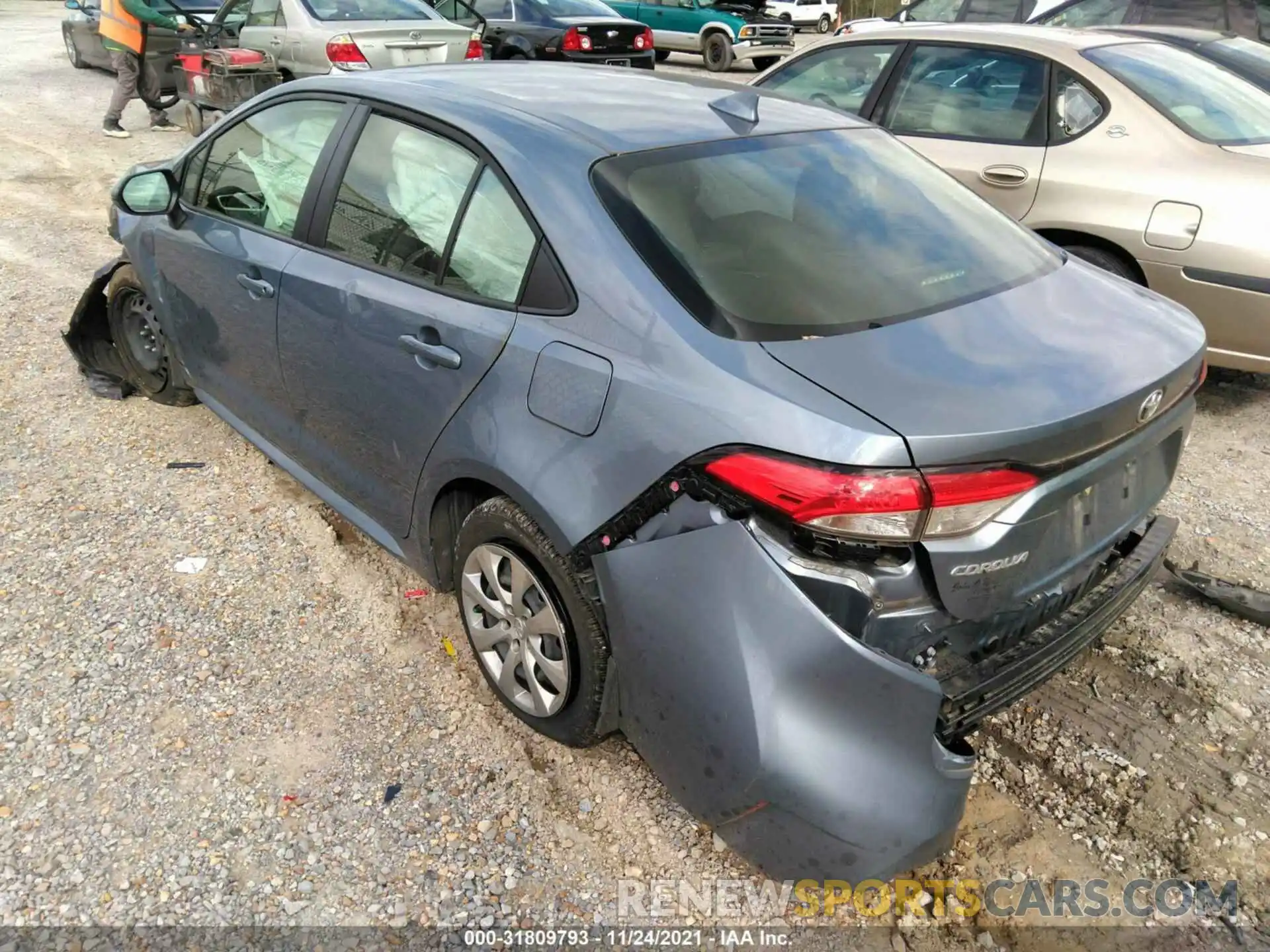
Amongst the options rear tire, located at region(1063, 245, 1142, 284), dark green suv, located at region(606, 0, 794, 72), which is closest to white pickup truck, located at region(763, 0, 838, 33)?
dark green suv, located at region(606, 0, 794, 72)

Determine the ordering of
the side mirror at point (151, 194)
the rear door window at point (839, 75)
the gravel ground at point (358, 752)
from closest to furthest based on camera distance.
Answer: the gravel ground at point (358, 752) → the side mirror at point (151, 194) → the rear door window at point (839, 75)

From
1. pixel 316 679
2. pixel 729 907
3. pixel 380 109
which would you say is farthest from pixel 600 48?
pixel 729 907

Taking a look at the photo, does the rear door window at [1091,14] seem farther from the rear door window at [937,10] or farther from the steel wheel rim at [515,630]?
the steel wheel rim at [515,630]

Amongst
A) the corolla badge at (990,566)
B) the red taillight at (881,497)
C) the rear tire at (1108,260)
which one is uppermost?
the red taillight at (881,497)

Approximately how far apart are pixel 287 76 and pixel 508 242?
867 centimetres

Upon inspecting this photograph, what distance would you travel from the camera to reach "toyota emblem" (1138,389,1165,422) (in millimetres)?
2006

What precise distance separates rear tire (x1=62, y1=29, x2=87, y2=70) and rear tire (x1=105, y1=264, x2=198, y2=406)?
43.4ft

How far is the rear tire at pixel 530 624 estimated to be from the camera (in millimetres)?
2246

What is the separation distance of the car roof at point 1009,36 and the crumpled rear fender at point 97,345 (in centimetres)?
440

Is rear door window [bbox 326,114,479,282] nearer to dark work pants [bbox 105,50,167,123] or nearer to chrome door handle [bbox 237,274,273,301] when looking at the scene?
chrome door handle [bbox 237,274,273,301]

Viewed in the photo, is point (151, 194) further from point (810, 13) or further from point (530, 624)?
point (810, 13)

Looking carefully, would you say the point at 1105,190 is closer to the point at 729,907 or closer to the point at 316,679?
the point at 729,907

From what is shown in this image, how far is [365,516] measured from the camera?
3.07 meters

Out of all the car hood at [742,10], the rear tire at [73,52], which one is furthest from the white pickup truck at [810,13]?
the rear tire at [73,52]
